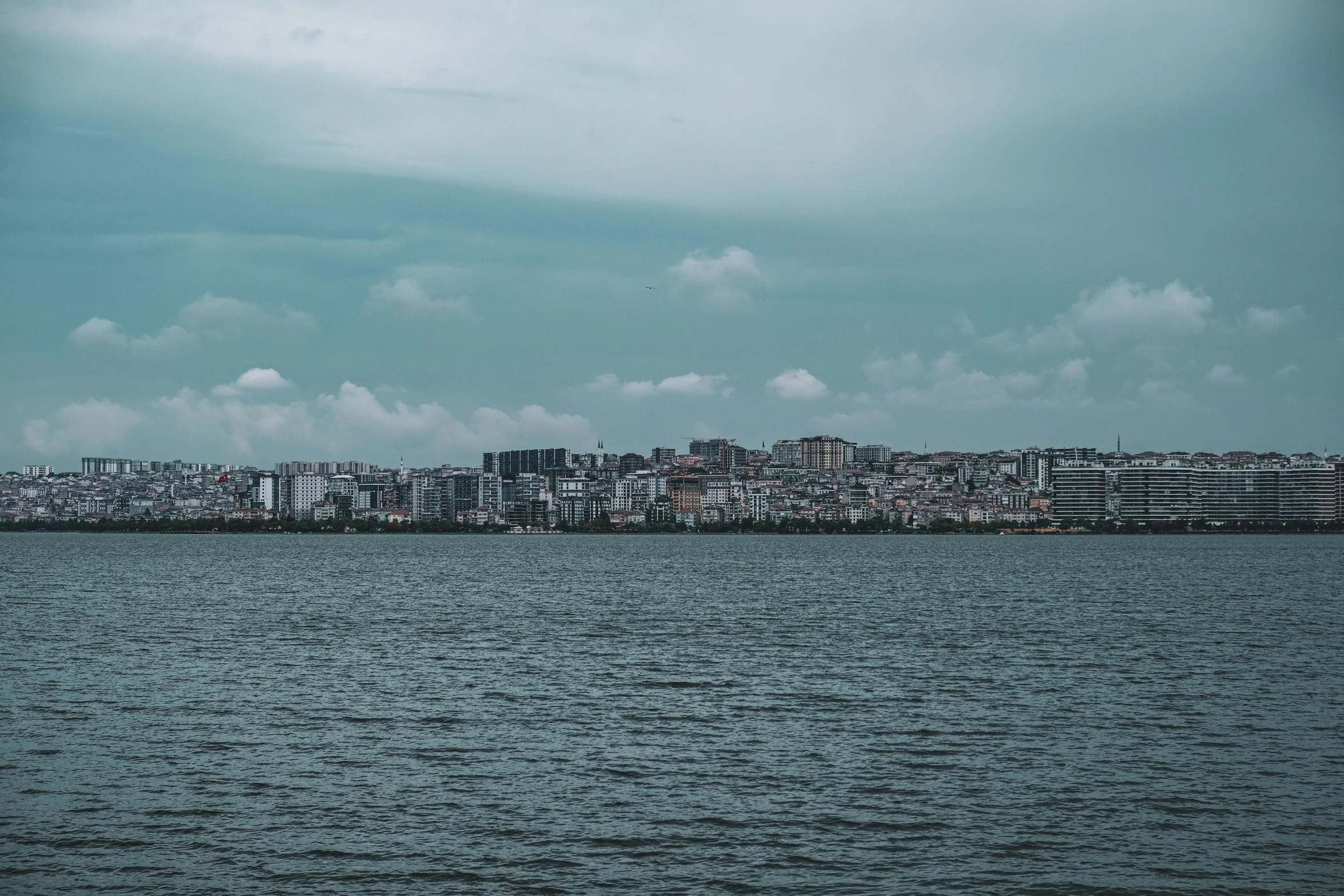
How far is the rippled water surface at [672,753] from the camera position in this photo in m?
15.6

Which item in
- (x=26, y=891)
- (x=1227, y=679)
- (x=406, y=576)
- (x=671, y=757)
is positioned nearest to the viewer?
(x=26, y=891)

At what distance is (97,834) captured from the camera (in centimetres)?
1666

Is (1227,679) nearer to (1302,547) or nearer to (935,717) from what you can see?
(935,717)

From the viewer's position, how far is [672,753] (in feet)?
71.2

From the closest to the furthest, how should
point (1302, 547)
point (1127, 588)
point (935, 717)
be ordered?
1. point (935, 717)
2. point (1127, 588)
3. point (1302, 547)

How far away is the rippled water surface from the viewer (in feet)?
51.1

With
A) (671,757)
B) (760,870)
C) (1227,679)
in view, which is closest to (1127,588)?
(1227,679)

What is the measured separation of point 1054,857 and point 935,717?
917 centimetres

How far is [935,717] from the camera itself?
25.0m

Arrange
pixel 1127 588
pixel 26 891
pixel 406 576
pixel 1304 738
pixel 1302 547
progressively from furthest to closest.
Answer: pixel 1302 547 → pixel 406 576 → pixel 1127 588 → pixel 1304 738 → pixel 26 891

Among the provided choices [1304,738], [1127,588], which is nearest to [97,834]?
[1304,738]

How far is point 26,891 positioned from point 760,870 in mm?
8247

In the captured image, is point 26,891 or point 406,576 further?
point 406,576

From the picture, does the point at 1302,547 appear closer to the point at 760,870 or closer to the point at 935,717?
the point at 935,717
